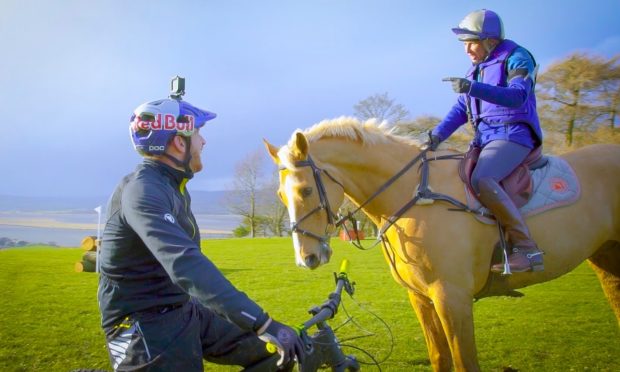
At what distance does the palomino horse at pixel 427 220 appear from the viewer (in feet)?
11.0

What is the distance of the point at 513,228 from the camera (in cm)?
344

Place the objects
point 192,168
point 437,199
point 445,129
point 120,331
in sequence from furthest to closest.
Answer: point 445,129 < point 437,199 < point 192,168 < point 120,331

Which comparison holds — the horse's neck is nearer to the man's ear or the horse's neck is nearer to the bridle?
the bridle

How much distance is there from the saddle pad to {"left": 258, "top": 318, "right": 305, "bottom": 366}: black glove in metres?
2.28

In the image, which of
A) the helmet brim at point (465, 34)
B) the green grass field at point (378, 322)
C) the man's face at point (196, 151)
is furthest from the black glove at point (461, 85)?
the green grass field at point (378, 322)

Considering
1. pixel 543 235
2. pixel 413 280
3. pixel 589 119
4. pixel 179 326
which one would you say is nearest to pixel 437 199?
pixel 413 280

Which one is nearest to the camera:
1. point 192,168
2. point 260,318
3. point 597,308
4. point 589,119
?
point 260,318

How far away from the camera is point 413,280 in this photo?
3.55 metres

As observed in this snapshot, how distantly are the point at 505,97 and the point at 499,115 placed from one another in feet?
1.58

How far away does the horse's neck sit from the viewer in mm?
3721

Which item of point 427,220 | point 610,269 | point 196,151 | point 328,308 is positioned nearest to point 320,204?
point 427,220

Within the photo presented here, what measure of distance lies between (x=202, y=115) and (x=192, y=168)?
1.32 feet

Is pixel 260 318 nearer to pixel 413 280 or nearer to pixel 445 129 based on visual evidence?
pixel 413 280

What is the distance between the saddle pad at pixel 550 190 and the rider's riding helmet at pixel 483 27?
54.6 inches
